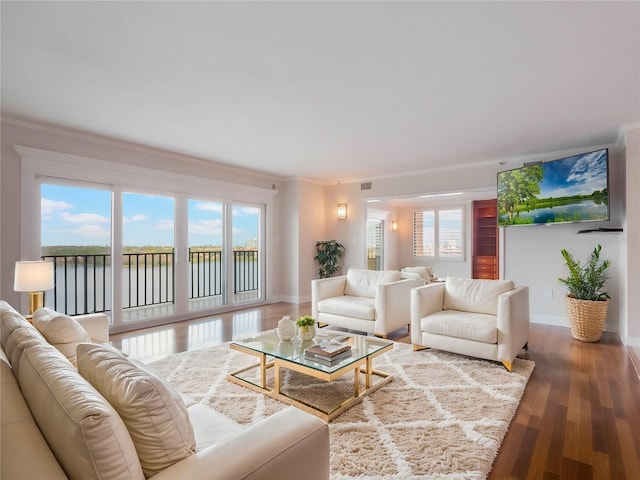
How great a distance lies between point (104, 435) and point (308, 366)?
169 centimetres

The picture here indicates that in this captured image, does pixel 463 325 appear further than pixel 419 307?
No

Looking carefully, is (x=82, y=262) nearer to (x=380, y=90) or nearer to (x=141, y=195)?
(x=141, y=195)

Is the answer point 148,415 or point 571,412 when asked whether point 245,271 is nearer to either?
point 571,412

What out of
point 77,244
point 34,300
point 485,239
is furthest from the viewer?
point 485,239

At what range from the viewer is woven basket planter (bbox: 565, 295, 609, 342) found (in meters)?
4.02

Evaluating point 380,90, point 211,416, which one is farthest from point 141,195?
point 211,416

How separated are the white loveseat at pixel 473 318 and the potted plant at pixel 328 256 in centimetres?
332

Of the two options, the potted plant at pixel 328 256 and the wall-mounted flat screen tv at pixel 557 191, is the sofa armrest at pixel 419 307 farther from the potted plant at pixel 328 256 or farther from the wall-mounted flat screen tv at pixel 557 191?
the potted plant at pixel 328 256

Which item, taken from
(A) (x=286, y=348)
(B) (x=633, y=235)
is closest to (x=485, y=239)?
(B) (x=633, y=235)

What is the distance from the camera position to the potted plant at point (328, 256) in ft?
23.1

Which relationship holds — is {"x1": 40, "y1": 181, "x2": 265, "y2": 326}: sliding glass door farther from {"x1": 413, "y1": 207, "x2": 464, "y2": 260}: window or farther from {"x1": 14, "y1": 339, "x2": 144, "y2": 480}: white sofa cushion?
{"x1": 413, "y1": 207, "x2": 464, "y2": 260}: window

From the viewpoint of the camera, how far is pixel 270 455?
1034mm

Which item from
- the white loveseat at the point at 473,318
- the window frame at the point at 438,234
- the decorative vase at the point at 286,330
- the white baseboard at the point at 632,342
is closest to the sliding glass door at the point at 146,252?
the decorative vase at the point at 286,330

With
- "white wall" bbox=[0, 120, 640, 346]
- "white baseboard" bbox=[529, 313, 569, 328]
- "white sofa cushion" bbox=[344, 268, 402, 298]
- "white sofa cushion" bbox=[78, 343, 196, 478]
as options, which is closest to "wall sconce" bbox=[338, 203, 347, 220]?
"white wall" bbox=[0, 120, 640, 346]
